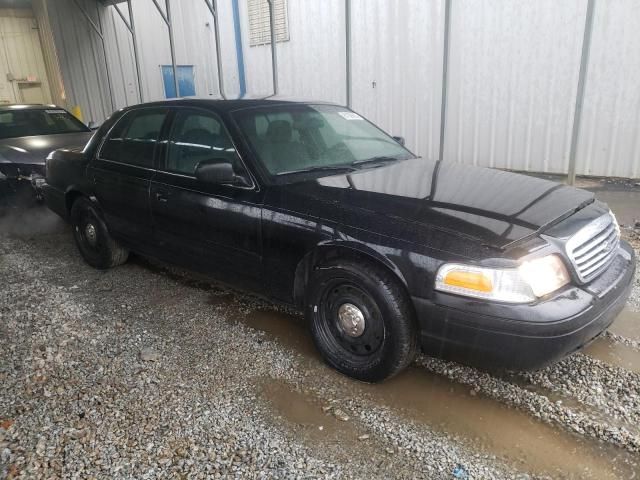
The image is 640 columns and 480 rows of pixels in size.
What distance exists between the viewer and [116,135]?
170 inches

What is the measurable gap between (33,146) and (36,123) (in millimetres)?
1029

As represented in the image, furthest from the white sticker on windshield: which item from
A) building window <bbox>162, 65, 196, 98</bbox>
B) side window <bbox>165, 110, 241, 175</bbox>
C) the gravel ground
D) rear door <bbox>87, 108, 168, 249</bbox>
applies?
building window <bbox>162, 65, 196, 98</bbox>

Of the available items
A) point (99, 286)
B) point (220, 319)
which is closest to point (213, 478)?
point (220, 319)

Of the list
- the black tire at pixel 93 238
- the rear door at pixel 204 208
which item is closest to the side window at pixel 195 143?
the rear door at pixel 204 208

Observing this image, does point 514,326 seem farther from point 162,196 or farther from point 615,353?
point 162,196

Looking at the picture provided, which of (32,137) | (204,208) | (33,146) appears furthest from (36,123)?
(204,208)

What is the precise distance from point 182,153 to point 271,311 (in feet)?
4.45

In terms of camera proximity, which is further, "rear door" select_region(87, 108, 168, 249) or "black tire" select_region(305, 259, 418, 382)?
"rear door" select_region(87, 108, 168, 249)

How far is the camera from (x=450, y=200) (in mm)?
2729

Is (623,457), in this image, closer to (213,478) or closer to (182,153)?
(213,478)

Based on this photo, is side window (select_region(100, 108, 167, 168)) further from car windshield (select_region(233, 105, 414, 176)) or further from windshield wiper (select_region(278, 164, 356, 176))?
windshield wiper (select_region(278, 164, 356, 176))

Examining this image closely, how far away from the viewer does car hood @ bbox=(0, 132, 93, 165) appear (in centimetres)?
664

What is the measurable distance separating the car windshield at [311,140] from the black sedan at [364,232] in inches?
0.5

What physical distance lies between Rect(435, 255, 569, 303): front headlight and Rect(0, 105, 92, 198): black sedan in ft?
19.0
